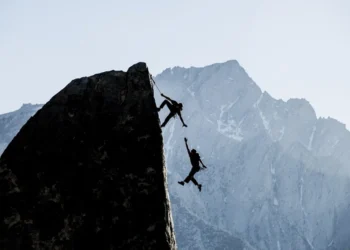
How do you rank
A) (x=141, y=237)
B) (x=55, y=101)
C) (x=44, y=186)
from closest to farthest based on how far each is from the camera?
1. (x=141, y=237)
2. (x=44, y=186)
3. (x=55, y=101)

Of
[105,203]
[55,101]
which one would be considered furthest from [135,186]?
[55,101]

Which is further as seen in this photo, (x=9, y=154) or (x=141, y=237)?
(x=9, y=154)

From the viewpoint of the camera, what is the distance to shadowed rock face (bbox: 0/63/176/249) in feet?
32.0

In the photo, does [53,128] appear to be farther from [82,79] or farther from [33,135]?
[82,79]

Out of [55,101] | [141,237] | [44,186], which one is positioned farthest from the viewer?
[55,101]

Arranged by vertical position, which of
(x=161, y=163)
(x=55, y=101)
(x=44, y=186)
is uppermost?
(x=55, y=101)

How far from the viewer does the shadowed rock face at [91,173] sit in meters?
9.74

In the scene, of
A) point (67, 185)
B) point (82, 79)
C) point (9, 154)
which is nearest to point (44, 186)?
point (67, 185)

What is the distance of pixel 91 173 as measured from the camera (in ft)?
34.0

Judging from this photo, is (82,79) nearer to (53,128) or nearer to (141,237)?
(53,128)

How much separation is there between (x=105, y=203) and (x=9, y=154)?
256 centimetres

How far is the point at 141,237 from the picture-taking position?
959 cm

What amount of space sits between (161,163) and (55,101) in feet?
10.1

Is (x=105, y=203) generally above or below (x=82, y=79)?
below
